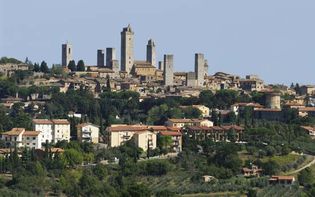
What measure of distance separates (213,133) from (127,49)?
59.7 feet

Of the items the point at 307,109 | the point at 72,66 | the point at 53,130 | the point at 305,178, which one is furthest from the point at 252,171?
the point at 72,66

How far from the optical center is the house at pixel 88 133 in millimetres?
42281

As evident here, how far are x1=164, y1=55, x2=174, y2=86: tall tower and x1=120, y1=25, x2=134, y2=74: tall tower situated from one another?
347 cm

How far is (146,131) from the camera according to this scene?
137 feet

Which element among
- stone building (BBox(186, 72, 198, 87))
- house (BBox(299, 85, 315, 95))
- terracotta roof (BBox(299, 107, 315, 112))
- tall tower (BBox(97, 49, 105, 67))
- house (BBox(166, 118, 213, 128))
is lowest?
house (BBox(166, 118, 213, 128))

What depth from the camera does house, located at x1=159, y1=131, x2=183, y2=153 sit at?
41219 mm

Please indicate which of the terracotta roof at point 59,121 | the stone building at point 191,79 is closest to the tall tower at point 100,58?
the stone building at point 191,79

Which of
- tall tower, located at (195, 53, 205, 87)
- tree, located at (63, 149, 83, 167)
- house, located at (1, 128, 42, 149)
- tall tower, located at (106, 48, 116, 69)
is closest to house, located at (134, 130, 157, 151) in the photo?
house, located at (1, 128, 42, 149)

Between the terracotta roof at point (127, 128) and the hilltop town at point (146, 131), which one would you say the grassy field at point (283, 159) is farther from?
the terracotta roof at point (127, 128)

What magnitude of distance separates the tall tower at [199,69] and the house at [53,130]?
55.2 ft

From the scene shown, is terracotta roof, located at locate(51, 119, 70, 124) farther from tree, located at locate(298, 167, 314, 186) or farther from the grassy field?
tree, located at locate(298, 167, 314, 186)

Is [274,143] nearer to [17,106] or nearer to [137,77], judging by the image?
[17,106]

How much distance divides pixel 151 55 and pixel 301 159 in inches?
947

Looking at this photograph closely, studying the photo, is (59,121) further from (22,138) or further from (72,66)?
(72,66)
